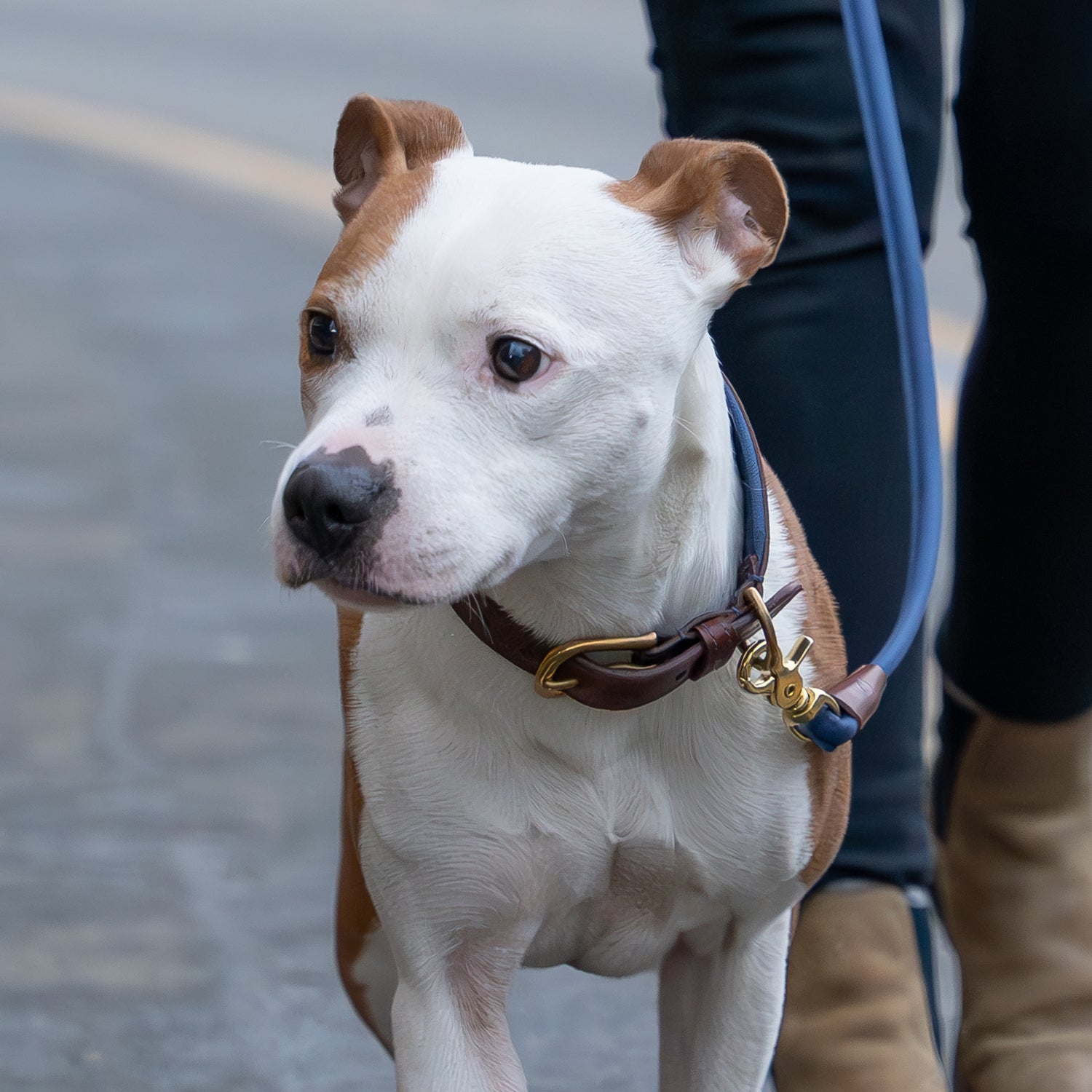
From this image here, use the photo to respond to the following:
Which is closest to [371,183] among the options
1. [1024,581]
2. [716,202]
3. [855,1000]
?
[716,202]

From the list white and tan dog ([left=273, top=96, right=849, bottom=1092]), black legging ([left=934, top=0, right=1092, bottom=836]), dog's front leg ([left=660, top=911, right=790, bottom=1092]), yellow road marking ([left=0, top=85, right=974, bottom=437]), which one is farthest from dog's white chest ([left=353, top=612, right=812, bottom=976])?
yellow road marking ([left=0, top=85, right=974, bottom=437])

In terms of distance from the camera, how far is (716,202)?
1660 millimetres

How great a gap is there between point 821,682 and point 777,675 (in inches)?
6.0

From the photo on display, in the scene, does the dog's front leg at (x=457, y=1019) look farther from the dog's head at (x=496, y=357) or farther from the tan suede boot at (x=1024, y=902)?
the tan suede boot at (x=1024, y=902)

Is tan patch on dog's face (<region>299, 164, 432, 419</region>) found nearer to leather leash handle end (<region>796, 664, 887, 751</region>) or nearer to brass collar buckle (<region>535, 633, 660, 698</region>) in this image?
brass collar buckle (<region>535, 633, 660, 698</region>)

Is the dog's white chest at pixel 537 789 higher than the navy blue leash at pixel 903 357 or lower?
lower

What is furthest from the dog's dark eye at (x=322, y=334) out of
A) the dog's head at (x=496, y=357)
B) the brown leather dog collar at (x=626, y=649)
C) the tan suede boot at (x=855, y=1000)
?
the tan suede boot at (x=855, y=1000)

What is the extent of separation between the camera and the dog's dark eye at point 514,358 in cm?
151

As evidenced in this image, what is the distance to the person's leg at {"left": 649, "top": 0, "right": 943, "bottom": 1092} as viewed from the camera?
204 cm

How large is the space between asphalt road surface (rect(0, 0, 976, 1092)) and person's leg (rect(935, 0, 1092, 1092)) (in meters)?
0.48

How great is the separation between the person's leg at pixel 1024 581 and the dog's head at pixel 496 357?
521mm

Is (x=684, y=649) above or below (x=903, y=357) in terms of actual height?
below

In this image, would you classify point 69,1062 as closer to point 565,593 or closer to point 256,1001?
point 256,1001

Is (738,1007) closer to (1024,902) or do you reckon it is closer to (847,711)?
(847,711)
